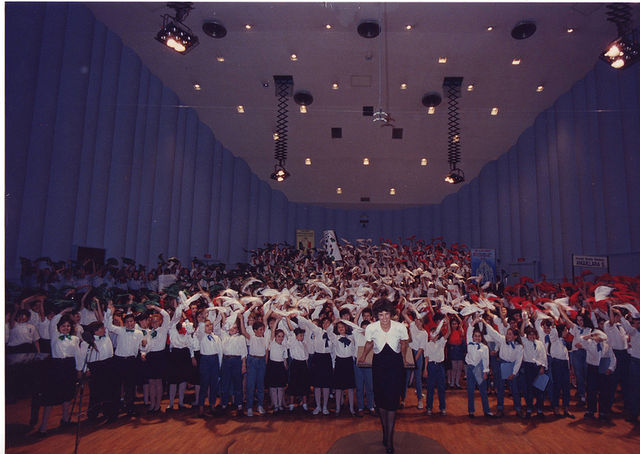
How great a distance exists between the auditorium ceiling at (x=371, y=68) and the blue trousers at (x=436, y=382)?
619 cm

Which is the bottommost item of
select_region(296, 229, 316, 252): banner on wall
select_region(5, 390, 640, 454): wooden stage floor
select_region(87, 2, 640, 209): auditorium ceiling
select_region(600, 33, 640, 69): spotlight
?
select_region(5, 390, 640, 454): wooden stage floor

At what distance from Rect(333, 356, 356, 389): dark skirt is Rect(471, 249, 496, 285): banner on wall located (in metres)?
9.26

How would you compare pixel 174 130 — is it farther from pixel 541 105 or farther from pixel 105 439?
pixel 541 105

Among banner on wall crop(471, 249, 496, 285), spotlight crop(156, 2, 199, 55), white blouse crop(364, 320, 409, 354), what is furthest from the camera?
banner on wall crop(471, 249, 496, 285)

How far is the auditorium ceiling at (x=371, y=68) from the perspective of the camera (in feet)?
30.3

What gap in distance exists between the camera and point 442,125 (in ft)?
49.0

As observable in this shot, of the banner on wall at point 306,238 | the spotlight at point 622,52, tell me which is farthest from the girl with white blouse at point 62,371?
the banner on wall at point 306,238

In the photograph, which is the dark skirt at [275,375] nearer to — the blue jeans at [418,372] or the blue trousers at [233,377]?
the blue trousers at [233,377]

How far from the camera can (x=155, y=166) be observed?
1211cm

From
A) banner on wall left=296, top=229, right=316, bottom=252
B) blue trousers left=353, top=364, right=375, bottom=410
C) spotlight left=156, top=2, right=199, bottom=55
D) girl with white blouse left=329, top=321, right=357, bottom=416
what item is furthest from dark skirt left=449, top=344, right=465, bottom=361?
banner on wall left=296, top=229, right=316, bottom=252

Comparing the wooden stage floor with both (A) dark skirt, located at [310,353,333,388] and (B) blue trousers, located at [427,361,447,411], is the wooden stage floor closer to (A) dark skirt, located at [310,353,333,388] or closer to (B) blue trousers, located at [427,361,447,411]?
(B) blue trousers, located at [427,361,447,411]

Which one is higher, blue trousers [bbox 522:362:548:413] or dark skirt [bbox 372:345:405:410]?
dark skirt [bbox 372:345:405:410]

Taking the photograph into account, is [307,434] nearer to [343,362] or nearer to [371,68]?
[343,362]

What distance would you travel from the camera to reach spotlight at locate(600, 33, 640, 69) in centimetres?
802
